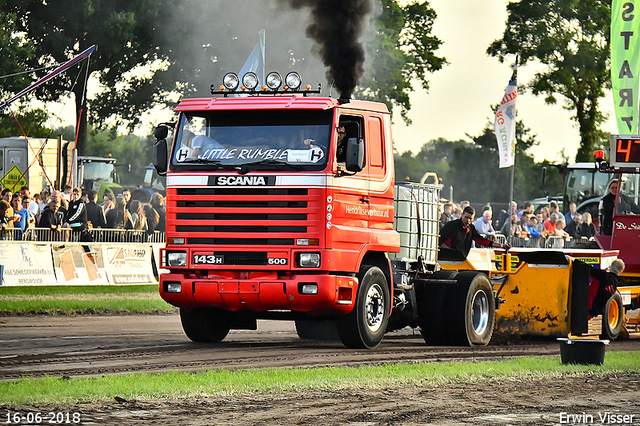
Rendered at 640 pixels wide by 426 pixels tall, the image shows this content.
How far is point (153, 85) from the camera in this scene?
147ft

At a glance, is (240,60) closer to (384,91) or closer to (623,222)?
(384,91)

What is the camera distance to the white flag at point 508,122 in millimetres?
32125

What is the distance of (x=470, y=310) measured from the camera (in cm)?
1514

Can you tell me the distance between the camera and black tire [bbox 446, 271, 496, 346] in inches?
592

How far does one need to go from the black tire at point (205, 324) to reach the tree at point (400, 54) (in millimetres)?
34678

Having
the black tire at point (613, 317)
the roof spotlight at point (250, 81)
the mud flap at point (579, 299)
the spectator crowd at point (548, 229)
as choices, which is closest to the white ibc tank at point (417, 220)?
the mud flap at point (579, 299)

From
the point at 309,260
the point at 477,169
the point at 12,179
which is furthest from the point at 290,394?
the point at 477,169

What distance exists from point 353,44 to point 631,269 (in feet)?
24.2

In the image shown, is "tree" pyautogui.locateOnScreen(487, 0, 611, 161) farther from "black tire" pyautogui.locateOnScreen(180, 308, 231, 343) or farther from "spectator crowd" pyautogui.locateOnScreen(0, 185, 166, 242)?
"black tire" pyautogui.locateOnScreen(180, 308, 231, 343)

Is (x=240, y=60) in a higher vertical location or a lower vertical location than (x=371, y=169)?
higher

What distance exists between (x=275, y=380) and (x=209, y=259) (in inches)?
133

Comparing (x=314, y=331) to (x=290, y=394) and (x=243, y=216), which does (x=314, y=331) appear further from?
(x=290, y=394)

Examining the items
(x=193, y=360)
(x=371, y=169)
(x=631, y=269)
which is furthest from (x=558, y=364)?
(x=631, y=269)
